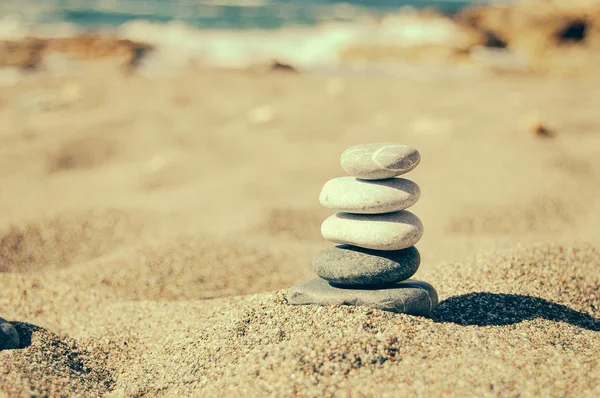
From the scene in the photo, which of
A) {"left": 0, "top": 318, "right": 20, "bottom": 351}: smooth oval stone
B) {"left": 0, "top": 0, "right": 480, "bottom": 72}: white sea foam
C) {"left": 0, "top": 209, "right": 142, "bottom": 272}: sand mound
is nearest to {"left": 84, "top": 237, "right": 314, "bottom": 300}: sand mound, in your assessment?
{"left": 0, "top": 209, "right": 142, "bottom": 272}: sand mound

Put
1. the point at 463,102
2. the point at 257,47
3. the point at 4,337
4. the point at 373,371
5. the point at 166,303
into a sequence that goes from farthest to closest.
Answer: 1. the point at 257,47
2. the point at 463,102
3. the point at 166,303
4. the point at 4,337
5. the point at 373,371

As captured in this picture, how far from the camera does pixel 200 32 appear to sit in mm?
23219

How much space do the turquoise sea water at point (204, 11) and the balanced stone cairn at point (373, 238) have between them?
23869mm

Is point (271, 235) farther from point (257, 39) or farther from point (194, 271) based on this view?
point (257, 39)

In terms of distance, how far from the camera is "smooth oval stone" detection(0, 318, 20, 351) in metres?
2.88

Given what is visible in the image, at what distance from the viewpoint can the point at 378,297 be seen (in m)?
2.93

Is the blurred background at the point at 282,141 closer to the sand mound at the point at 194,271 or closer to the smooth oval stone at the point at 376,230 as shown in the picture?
the sand mound at the point at 194,271

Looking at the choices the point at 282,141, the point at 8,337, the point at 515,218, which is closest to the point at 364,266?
the point at 8,337

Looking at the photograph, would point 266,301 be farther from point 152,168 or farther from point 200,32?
point 200,32

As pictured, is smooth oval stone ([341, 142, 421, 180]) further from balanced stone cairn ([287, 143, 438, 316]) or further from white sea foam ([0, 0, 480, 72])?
white sea foam ([0, 0, 480, 72])

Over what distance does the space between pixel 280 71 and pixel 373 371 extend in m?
9.27

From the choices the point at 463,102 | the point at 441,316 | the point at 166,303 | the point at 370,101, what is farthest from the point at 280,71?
the point at 441,316

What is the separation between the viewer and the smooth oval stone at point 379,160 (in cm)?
290

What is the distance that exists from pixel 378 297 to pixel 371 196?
1.62 feet
